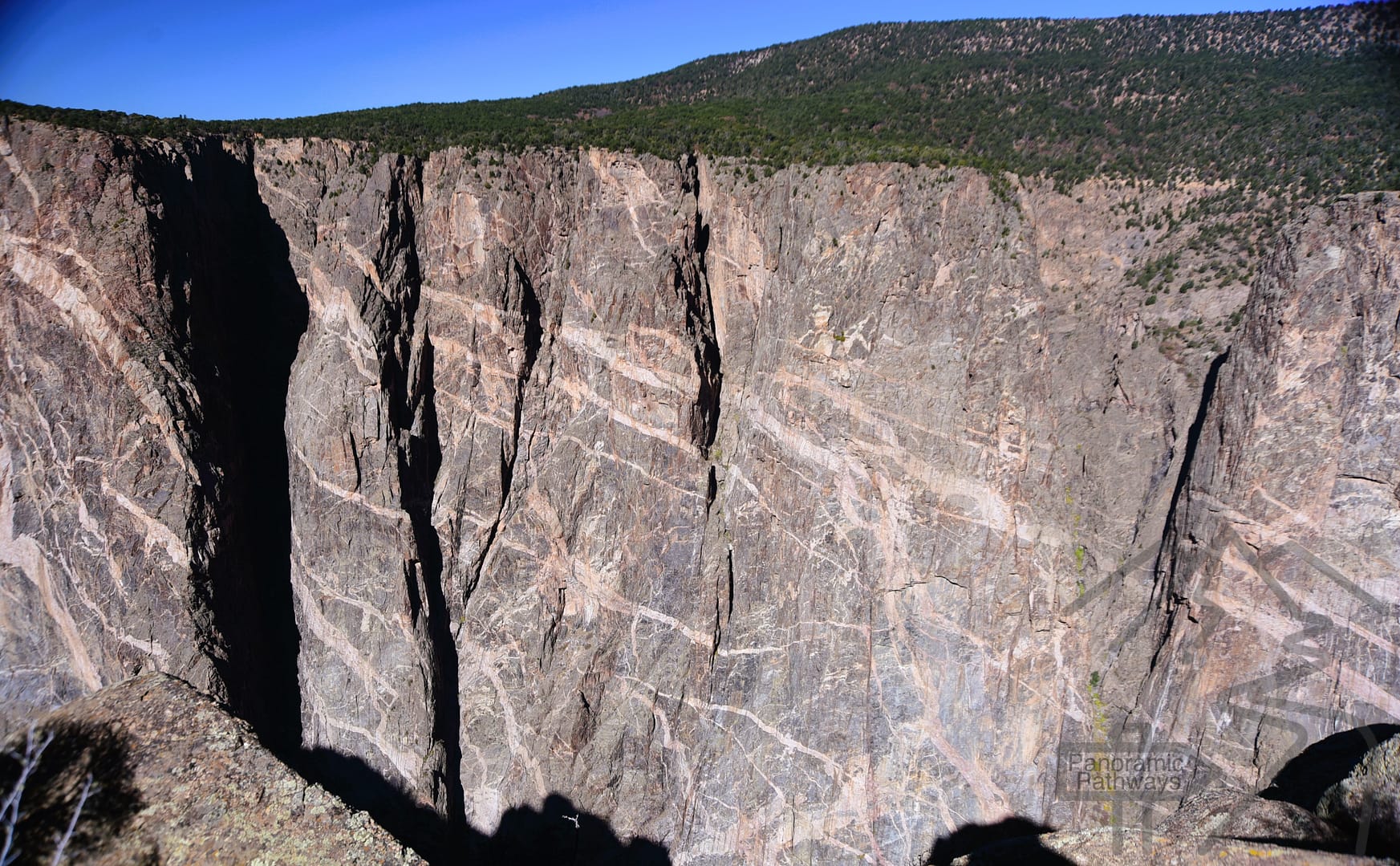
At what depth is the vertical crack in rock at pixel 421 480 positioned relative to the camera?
1817cm

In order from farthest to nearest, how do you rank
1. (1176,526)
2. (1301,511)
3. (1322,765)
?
(1176,526) → (1301,511) → (1322,765)

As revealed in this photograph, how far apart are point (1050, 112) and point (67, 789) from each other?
26375mm

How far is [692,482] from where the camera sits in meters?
18.3

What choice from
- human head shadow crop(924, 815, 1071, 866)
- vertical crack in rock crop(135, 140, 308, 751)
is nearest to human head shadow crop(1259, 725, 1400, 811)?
human head shadow crop(924, 815, 1071, 866)

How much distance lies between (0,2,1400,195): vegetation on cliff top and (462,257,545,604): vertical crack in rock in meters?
4.16

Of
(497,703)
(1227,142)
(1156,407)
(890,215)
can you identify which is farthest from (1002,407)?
(497,703)

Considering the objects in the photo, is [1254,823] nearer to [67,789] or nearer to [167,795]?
[167,795]

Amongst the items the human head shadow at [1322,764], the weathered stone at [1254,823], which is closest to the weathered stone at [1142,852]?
the weathered stone at [1254,823]

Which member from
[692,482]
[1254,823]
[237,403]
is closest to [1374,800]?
[1254,823]

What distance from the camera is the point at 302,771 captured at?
18531mm

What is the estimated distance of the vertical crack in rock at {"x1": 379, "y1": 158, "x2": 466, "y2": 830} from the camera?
18172 millimetres

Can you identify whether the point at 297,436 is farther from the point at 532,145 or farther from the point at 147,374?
the point at 532,145

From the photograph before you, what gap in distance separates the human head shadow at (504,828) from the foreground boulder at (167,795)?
10.3 metres
